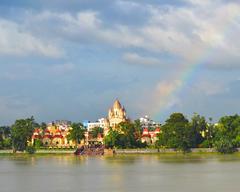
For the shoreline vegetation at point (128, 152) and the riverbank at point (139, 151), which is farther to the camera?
the riverbank at point (139, 151)

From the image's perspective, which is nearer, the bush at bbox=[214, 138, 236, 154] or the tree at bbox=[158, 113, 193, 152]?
the bush at bbox=[214, 138, 236, 154]

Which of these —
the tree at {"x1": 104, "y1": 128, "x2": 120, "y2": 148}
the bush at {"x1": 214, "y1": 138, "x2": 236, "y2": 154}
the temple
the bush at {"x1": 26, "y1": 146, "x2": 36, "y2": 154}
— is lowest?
the bush at {"x1": 214, "y1": 138, "x2": 236, "y2": 154}

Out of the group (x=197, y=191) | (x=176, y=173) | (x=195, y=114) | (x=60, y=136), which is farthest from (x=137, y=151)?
(x=197, y=191)

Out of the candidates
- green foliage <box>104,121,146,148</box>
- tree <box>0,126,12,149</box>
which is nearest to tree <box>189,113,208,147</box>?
green foliage <box>104,121,146,148</box>

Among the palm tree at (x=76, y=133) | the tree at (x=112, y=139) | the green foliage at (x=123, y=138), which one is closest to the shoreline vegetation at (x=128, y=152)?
the tree at (x=112, y=139)

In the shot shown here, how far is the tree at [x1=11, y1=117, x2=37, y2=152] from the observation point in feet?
355

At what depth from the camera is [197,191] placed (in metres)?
32.6

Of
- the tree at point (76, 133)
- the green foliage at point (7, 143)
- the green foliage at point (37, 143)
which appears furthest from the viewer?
the green foliage at point (7, 143)

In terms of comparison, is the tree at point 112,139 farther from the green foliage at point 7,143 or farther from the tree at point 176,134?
the green foliage at point 7,143

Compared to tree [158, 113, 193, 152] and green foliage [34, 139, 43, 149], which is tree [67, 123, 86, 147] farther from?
tree [158, 113, 193, 152]

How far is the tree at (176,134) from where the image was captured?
91.1 m

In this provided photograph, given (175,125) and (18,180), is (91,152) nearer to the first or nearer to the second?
(175,125)

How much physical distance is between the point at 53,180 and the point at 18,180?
2740mm

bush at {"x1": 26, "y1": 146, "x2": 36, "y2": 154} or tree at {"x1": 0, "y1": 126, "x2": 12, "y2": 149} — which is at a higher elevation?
tree at {"x1": 0, "y1": 126, "x2": 12, "y2": 149}
